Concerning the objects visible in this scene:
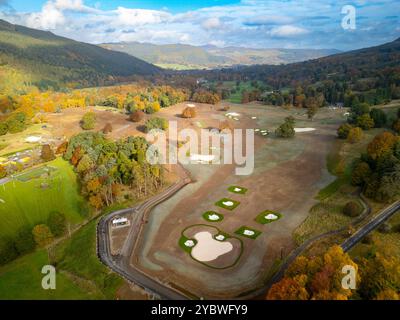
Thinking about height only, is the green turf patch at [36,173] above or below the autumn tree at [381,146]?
below

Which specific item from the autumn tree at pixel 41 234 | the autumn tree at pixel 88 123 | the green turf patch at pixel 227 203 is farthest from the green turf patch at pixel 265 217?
the autumn tree at pixel 88 123

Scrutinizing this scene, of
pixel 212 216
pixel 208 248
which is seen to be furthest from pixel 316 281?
pixel 212 216

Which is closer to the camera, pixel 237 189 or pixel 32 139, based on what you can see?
pixel 237 189
